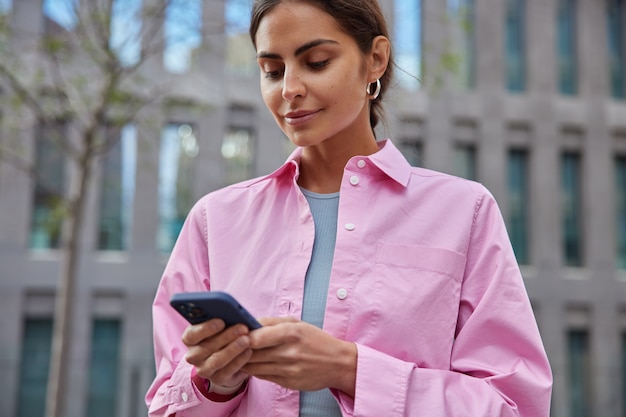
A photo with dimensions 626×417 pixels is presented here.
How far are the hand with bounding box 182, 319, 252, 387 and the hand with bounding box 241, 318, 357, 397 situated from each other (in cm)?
2

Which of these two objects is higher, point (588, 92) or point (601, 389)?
point (588, 92)

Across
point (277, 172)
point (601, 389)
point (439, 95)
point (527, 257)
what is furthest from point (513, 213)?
point (277, 172)

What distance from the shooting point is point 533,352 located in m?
1.67

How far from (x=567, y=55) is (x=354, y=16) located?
19.9 m

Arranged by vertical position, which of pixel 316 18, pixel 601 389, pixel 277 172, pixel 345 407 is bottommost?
pixel 601 389

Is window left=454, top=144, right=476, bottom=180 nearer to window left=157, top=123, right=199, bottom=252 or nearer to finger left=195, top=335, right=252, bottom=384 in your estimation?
window left=157, top=123, right=199, bottom=252

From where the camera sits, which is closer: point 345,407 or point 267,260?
point 345,407

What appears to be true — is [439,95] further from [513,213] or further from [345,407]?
[345,407]

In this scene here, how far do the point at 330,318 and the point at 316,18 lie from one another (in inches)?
25.8

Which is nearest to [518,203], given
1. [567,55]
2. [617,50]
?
[567,55]

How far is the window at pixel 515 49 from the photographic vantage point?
786 inches

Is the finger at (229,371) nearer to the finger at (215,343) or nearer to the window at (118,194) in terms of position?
the finger at (215,343)

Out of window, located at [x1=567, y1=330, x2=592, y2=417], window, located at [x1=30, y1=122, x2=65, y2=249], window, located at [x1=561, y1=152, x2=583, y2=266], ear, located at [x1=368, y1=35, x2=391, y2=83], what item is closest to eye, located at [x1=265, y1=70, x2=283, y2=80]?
ear, located at [x1=368, y1=35, x2=391, y2=83]

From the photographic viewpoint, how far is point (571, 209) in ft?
65.1
